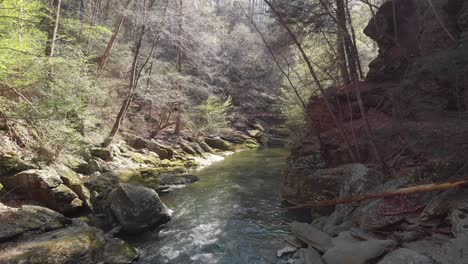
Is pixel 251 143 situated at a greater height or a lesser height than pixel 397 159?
lesser

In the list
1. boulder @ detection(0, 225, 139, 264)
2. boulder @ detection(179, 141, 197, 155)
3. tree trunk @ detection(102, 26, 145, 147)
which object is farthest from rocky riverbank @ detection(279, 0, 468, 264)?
boulder @ detection(179, 141, 197, 155)

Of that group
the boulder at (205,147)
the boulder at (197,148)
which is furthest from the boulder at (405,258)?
the boulder at (205,147)

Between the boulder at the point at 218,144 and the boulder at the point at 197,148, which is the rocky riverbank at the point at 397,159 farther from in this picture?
the boulder at the point at 218,144

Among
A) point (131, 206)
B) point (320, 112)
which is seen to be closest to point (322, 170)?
point (320, 112)

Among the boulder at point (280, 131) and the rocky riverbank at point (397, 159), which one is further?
the boulder at point (280, 131)

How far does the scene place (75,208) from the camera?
8453 millimetres

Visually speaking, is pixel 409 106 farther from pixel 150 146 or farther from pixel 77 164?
pixel 150 146

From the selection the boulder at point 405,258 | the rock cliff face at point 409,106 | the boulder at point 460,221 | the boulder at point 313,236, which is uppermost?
the rock cliff face at point 409,106

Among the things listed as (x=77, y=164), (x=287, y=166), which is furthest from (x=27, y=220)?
(x=287, y=166)

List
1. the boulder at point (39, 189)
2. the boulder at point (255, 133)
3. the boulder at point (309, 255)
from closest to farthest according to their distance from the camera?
the boulder at point (309, 255) < the boulder at point (39, 189) < the boulder at point (255, 133)

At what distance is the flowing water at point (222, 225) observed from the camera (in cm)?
676

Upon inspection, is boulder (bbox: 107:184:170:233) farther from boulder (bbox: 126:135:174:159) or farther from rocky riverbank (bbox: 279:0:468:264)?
boulder (bbox: 126:135:174:159)

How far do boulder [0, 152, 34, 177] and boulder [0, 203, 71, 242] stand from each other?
59.9 inches

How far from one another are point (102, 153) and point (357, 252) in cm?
1191
